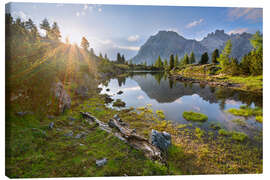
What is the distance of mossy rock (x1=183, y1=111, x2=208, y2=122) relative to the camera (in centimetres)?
887

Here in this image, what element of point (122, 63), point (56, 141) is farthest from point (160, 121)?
point (122, 63)

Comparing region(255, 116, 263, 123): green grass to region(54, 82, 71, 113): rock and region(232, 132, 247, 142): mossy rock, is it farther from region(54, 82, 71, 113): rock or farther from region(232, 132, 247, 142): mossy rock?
region(54, 82, 71, 113): rock

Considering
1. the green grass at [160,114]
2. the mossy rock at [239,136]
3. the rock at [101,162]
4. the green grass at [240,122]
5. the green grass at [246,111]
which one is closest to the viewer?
Answer: the rock at [101,162]

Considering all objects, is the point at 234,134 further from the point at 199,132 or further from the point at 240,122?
the point at 199,132

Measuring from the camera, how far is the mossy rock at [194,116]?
887 centimetres

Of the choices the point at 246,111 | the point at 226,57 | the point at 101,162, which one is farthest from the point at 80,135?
the point at 226,57

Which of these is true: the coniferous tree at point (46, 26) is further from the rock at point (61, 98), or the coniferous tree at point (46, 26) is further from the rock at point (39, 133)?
the rock at point (39, 133)

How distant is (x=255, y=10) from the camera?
6.66m

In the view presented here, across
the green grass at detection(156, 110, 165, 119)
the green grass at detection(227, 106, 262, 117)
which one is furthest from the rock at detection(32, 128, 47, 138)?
the green grass at detection(227, 106, 262, 117)

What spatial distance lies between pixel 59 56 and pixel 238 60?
17.6 metres

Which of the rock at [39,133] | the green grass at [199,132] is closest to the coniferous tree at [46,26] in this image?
the rock at [39,133]

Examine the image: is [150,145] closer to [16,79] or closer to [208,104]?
[16,79]
